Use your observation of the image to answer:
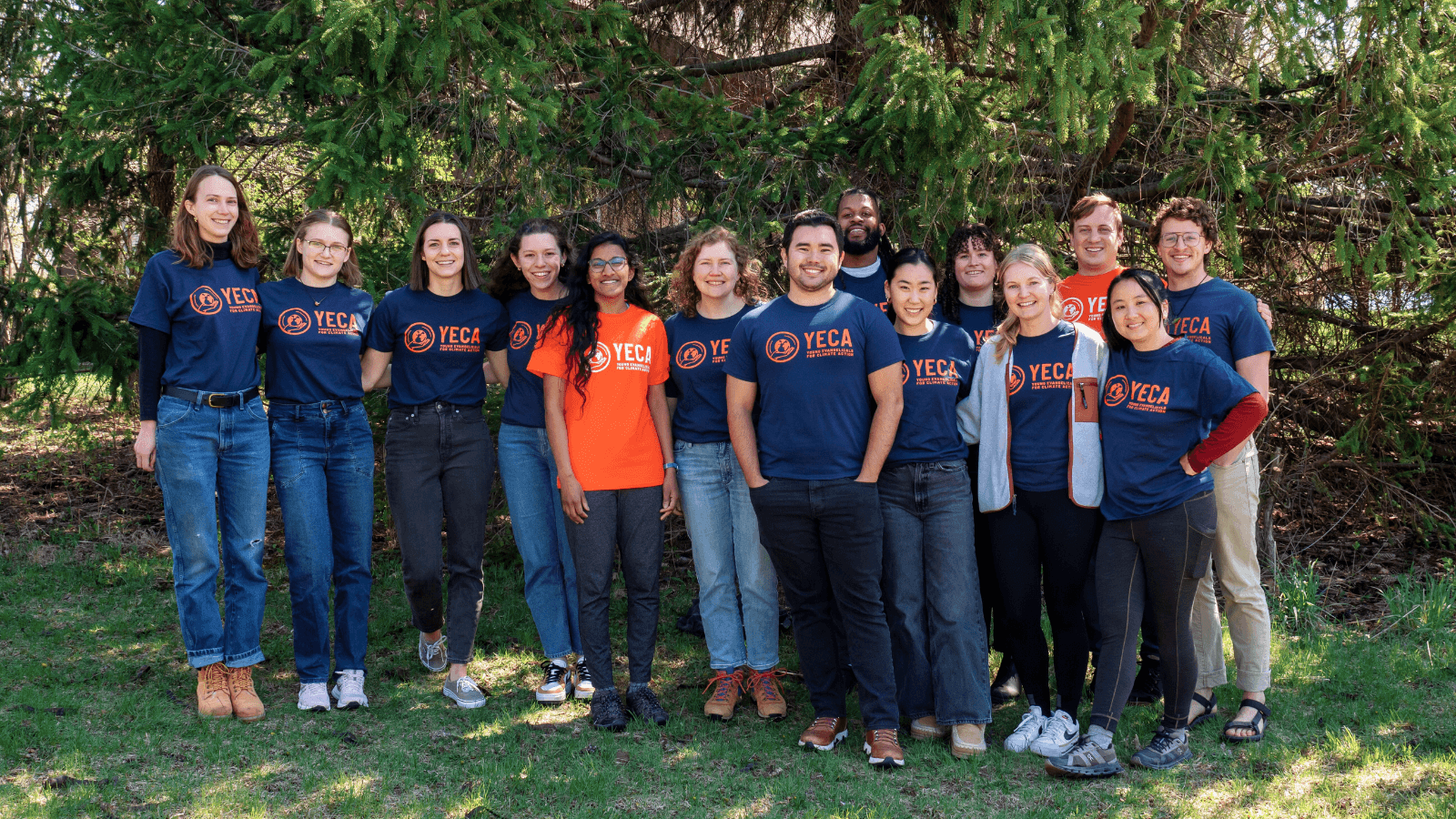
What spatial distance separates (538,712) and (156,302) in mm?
2288

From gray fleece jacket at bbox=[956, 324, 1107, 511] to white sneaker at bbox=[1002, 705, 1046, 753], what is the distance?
0.86m

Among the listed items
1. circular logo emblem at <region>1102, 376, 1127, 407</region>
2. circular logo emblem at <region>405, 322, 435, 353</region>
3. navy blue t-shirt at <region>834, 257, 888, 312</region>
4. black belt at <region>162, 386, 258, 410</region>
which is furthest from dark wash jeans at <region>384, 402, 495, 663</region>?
circular logo emblem at <region>1102, 376, 1127, 407</region>

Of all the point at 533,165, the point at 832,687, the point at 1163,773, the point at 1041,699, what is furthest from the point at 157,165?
the point at 1163,773

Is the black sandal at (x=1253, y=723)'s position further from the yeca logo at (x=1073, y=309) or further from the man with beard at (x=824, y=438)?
the yeca logo at (x=1073, y=309)

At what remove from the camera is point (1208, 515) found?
11.9 feet

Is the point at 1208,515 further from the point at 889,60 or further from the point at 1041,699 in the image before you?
the point at 889,60

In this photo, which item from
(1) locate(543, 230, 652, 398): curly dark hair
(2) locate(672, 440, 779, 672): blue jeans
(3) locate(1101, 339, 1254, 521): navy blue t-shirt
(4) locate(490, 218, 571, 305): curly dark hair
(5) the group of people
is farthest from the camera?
(4) locate(490, 218, 571, 305): curly dark hair

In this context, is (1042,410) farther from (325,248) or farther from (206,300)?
(206,300)

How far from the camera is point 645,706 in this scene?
167 inches

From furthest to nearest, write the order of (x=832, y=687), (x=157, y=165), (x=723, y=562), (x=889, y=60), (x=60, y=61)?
(x=157, y=165), (x=60, y=61), (x=889, y=60), (x=723, y=562), (x=832, y=687)

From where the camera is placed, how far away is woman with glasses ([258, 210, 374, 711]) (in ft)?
14.0

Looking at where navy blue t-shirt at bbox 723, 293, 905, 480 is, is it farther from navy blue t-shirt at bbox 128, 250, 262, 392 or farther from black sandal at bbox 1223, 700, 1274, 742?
navy blue t-shirt at bbox 128, 250, 262, 392

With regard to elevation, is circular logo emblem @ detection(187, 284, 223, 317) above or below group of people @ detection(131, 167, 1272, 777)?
above

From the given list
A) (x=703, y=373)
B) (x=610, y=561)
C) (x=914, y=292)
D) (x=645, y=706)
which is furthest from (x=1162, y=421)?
(x=645, y=706)
